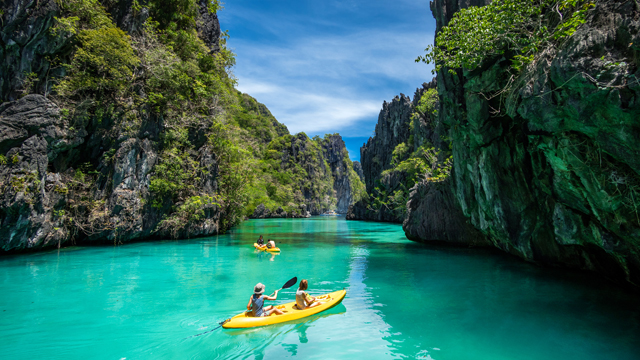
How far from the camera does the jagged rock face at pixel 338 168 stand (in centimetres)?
11909

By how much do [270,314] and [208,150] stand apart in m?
20.0

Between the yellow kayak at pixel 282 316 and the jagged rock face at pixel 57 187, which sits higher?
the jagged rock face at pixel 57 187

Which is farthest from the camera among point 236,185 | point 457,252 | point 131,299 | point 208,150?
point 236,185

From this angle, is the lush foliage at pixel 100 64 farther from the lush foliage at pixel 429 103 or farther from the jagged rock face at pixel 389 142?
the jagged rock face at pixel 389 142

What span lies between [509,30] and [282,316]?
10.0 metres

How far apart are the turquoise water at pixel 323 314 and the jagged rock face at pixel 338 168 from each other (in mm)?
103710

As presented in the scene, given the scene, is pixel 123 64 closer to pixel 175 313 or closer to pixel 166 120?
pixel 166 120

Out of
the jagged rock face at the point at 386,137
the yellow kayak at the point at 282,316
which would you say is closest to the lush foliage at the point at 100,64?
the yellow kayak at the point at 282,316

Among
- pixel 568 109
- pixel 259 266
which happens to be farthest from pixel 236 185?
pixel 568 109

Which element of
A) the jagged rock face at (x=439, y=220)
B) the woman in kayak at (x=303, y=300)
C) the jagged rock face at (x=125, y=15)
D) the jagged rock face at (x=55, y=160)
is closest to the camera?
the woman in kayak at (x=303, y=300)

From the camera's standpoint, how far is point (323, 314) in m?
7.69

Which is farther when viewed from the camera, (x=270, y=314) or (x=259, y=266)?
(x=259, y=266)

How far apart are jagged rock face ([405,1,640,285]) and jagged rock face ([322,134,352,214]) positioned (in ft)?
338

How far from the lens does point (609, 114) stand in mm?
6105
